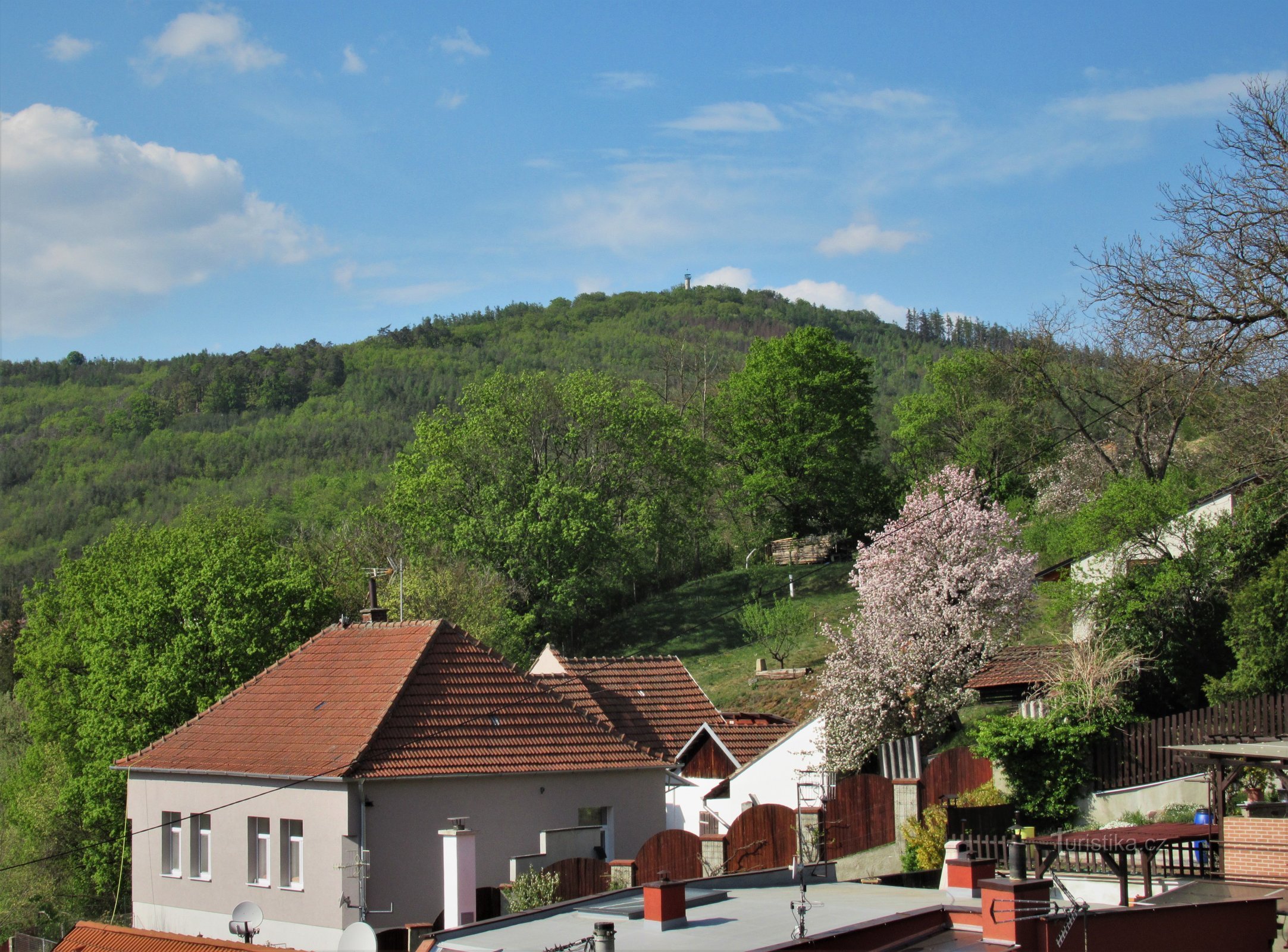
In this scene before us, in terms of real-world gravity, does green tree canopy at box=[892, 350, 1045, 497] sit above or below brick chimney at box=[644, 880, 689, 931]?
above

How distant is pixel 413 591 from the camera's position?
40375 mm

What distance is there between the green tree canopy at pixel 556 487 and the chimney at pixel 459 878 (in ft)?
95.7

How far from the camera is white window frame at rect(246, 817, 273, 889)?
20406 millimetres

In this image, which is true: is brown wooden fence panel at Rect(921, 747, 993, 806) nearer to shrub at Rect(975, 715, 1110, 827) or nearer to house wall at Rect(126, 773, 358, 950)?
shrub at Rect(975, 715, 1110, 827)

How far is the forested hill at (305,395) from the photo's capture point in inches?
3570

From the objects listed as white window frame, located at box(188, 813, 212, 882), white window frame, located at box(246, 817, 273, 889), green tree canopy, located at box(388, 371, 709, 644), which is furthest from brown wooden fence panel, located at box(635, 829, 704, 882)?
green tree canopy, located at box(388, 371, 709, 644)

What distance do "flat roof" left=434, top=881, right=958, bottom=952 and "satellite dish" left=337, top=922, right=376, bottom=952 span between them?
2.02 m

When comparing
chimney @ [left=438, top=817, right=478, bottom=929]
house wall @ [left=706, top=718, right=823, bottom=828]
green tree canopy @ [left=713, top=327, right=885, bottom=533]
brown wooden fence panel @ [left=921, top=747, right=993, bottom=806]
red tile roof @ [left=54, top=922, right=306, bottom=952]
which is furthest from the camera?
green tree canopy @ [left=713, top=327, right=885, bottom=533]

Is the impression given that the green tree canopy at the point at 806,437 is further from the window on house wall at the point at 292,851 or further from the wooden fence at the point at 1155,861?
the wooden fence at the point at 1155,861

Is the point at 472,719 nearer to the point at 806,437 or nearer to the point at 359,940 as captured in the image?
the point at 359,940

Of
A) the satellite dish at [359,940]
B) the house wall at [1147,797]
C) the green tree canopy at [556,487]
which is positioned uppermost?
the green tree canopy at [556,487]

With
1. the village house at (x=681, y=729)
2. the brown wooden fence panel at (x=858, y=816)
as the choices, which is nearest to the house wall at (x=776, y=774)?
the village house at (x=681, y=729)

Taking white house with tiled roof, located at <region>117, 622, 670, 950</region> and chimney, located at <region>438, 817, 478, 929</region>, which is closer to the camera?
chimney, located at <region>438, 817, 478, 929</region>

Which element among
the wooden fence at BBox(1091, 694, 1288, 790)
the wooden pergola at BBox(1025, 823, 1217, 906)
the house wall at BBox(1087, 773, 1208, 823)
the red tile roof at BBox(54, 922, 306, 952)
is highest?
the wooden fence at BBox(1091, 694, 1288, 790)
